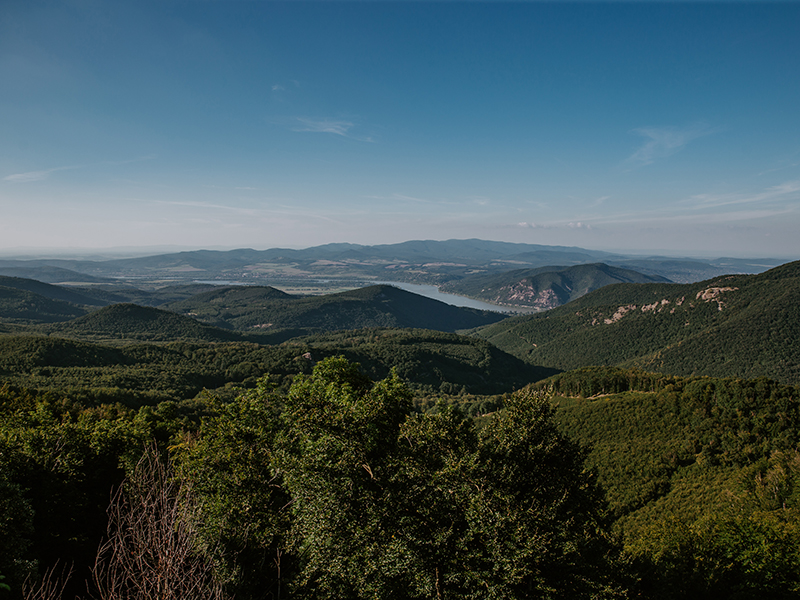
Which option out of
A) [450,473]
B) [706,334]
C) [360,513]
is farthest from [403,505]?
[706,334]

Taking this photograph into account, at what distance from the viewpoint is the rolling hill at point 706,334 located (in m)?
115

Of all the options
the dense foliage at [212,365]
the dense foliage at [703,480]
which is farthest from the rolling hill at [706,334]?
the dense foliage at [703,480]

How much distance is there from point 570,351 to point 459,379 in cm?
7232

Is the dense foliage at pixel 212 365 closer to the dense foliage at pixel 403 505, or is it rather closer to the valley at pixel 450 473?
the valley at pixel 450 473

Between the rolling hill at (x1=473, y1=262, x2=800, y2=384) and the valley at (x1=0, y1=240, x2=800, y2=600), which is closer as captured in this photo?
the valley at (x1=0, y1=240, x2=800, y2=600)

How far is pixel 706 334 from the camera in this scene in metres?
133

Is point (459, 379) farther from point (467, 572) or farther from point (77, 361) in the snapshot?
point (467, 572)

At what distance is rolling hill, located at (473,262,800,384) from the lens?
11481 cm

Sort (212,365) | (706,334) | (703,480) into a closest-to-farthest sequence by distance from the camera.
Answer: (703,480)
(212,365)
(706,334)

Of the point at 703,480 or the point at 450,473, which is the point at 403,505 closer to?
the point at 450,473

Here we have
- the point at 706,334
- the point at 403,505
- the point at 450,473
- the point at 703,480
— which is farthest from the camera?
the point at 706,334

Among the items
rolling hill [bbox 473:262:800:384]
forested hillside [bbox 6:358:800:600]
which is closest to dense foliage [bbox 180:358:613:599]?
forested hillside [bbox 6:358:800:600]

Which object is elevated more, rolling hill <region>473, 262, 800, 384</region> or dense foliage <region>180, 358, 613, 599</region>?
dense foliage <region>180, 358, 613, 599</region>

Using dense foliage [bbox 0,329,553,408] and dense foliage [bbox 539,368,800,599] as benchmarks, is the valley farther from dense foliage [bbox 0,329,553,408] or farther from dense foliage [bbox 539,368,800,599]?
dense foliage [bbox 0,329,553,408]
